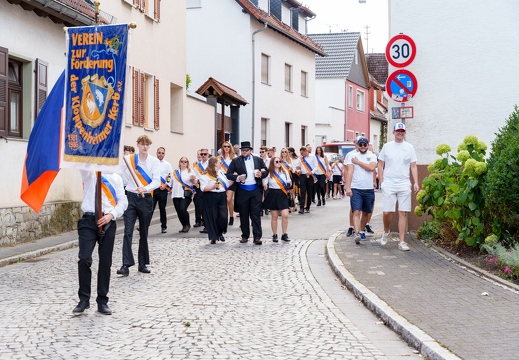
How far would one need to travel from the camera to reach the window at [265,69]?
35.2 metres

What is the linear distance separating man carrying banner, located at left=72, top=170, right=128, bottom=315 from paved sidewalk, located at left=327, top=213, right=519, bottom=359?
2.66 m

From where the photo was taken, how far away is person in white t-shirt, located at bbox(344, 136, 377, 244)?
553 inches

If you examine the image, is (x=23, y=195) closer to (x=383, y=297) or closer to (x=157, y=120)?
(x=383, y=297)

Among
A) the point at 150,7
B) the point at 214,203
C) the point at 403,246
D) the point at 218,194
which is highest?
the point at 150,7

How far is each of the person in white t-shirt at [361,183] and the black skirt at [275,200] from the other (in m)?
1.34

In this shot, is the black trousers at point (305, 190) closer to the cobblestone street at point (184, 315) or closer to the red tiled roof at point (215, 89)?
the red tiled roof at point (215, 89)

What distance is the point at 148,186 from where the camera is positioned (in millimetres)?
11008

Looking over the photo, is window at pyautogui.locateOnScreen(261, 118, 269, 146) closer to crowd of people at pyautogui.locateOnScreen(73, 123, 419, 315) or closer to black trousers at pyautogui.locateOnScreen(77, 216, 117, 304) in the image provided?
crowd of people at pyautogui.locateOnScreen(73, 123, 419, 315)

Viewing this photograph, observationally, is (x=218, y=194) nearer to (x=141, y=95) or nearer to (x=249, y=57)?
(x=141, y=95)

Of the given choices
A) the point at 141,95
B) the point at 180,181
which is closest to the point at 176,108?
the point at 141,95

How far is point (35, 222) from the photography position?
15359 mm

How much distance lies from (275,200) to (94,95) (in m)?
7.16

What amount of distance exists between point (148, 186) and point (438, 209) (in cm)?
441

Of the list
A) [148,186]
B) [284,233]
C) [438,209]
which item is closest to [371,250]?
[438,209]
